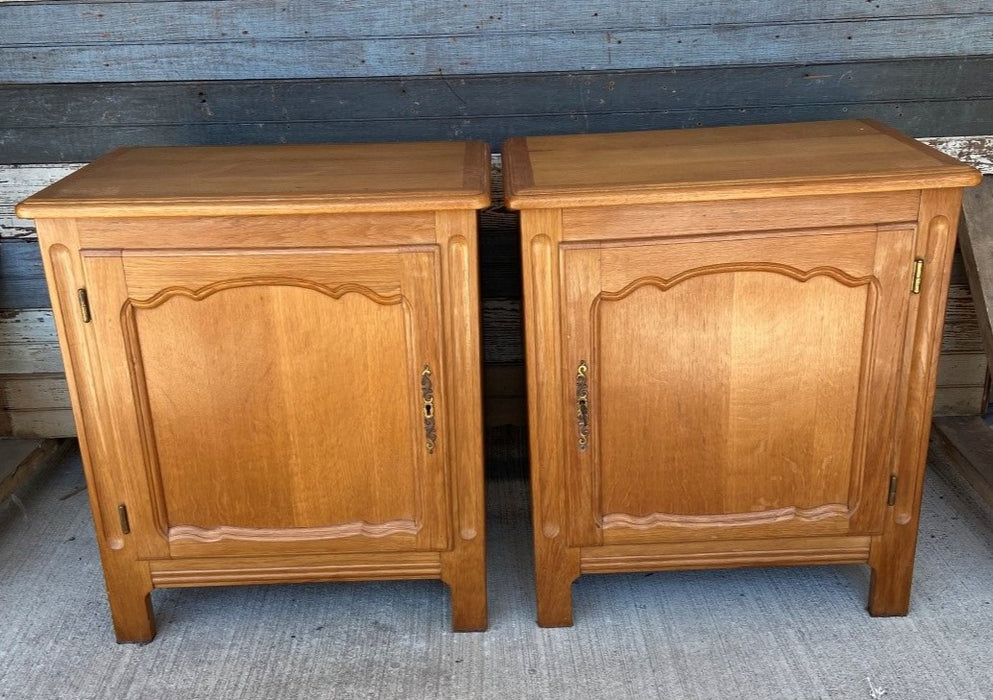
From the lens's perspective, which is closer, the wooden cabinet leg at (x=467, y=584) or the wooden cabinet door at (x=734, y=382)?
the wooden cabinet door at (x=734, y=382)

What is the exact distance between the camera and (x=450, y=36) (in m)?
1.87

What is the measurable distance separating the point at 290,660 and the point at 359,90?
3.49ft

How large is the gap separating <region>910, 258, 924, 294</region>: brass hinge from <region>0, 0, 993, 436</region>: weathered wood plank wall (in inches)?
23.1

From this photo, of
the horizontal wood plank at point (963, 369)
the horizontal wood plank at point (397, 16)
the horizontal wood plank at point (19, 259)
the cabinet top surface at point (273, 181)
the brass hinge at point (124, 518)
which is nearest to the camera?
the cabinet top surface at point (273, 181)

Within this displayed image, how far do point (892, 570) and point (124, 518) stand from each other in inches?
50.2

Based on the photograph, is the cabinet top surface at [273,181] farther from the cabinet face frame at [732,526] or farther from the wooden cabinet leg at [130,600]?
the wooden cabinet leg at [130,600]

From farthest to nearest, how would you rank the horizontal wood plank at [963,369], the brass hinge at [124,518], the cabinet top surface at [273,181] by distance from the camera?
the horizontal wood plank at [963,369]
the brass hinge at [124,518]
the cabinet top surface at [273,181]

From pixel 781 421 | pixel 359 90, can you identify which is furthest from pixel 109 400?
pixel 781 421

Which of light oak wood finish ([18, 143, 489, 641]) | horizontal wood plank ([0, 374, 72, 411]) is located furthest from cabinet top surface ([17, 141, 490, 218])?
horizontal wood plank ([0, 374, 72, 411])

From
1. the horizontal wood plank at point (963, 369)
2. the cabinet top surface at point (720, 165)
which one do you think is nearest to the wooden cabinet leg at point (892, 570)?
the cabinet top surface at point (720, 165)

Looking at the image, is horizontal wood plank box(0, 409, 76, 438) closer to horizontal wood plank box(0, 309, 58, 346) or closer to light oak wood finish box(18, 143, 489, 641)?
horizontal wood plank box(0, 309, 58, 346)

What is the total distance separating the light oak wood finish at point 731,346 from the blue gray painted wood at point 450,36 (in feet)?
0.94

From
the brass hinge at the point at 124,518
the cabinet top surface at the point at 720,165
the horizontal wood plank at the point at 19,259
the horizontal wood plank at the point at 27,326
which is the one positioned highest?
the cabinet top surface at the point at 720,165

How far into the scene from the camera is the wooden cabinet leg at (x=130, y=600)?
162cm
